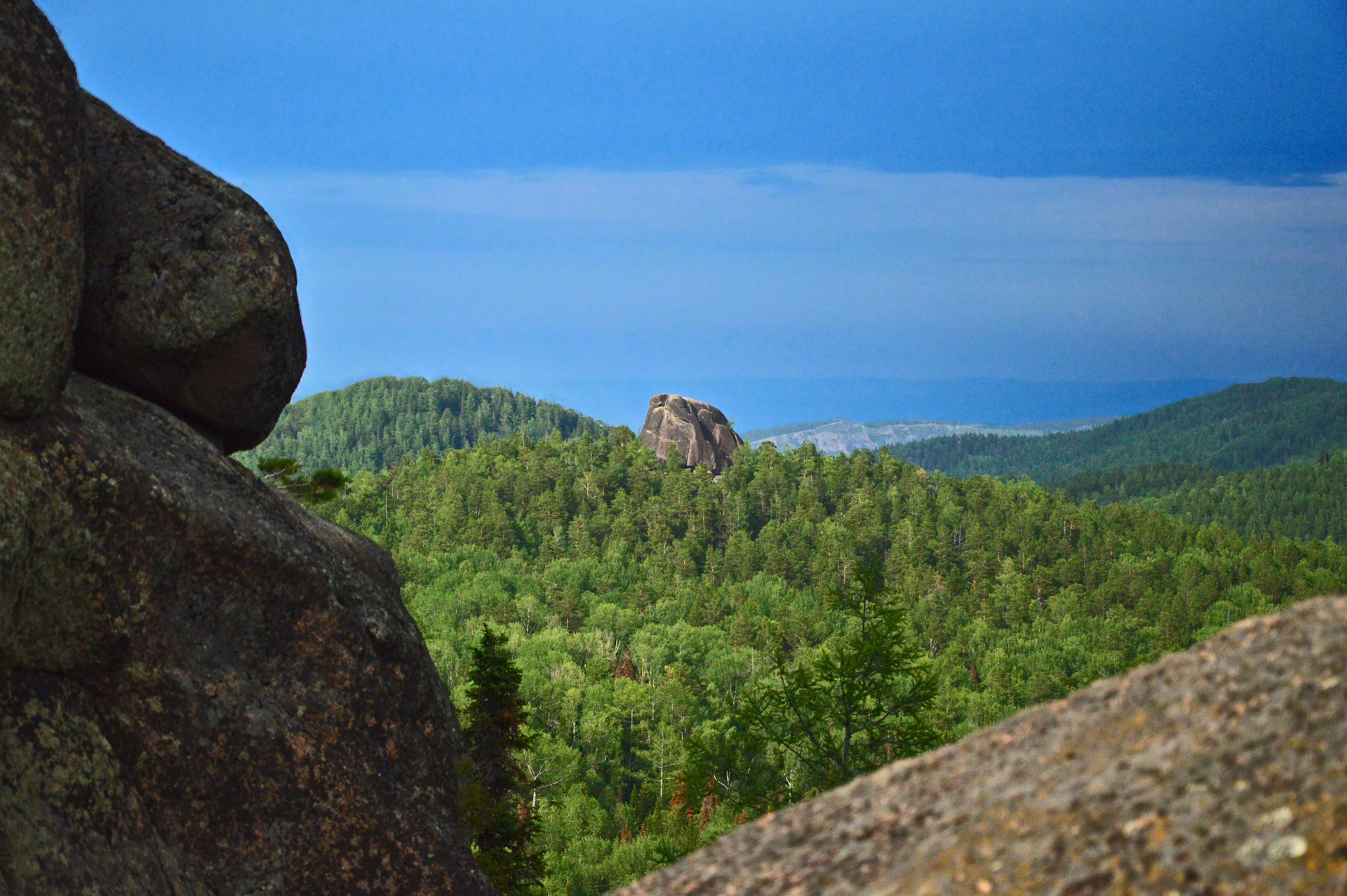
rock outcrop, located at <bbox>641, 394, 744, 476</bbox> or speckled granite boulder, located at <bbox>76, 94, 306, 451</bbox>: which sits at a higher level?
rock outcrop, located at <bbox>641, 394, 744, 476</bbox>

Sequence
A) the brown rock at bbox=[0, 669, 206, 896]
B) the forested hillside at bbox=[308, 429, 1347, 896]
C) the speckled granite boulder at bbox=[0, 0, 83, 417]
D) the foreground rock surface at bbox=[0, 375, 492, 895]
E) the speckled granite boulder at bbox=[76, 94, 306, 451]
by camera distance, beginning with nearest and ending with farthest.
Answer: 1. the brown rock at bbox=[0, 669, 206, 896]
2. the foreground rock surface at bbox=[0, 375, 492, 895]
3. the speckled granite boulder at bbox=[0, 0, 83, 417]
4. the speckled granite boulder at bbox=[76, 94, 306, 451]
5. the forested hillside at bbox=[308, 429, 1347, 896]

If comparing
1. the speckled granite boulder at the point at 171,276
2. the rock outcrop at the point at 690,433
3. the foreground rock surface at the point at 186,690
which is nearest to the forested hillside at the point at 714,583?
the rock outcrop at the point at 690,433

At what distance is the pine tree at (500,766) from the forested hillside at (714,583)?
114 feet

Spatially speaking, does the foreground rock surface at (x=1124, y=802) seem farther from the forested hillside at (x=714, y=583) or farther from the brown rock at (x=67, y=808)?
the forested hillside at (x=714, y=583)

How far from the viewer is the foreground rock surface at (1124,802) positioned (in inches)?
158

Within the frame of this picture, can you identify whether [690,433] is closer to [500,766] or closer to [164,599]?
[500,766]

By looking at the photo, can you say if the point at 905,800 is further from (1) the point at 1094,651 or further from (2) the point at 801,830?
(1) the point at 1094,651

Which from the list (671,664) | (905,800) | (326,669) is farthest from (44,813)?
(671,664)

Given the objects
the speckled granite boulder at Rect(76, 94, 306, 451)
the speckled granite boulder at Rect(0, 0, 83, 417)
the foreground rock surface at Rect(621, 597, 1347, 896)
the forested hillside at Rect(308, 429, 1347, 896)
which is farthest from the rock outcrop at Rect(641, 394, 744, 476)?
the foreground rock surface at Rect(621, 597, 1347, 896)

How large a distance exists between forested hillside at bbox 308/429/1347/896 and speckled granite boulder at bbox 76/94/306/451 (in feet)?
156

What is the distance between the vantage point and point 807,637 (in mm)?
117875

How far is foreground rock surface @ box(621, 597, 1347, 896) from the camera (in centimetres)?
402

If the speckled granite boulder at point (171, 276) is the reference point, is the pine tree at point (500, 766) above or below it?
below

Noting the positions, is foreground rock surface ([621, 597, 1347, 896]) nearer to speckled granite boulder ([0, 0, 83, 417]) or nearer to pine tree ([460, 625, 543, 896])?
speckled granite boulder ([0, 0, 83, 417])
